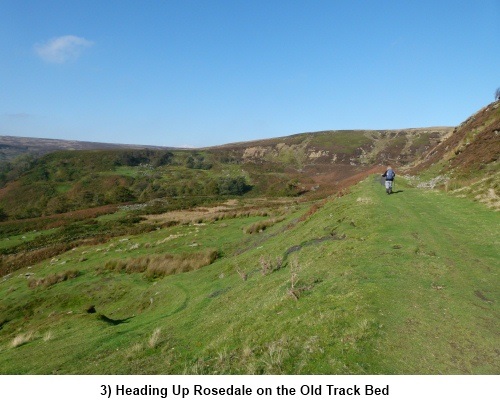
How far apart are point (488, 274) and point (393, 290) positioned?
12.4 feet

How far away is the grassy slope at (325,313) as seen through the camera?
6758 mm

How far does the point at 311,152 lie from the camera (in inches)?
5541

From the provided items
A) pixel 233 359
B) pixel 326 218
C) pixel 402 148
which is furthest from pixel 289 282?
pixel 402 148

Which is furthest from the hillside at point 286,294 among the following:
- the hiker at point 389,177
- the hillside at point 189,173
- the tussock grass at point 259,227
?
the hillside at point 189,173

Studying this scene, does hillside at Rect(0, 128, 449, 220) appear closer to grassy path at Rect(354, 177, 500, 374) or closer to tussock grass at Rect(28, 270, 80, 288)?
tussock grass at Rect(28, 270, 80, 288)

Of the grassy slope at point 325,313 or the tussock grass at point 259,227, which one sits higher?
the grassy slope at point 325,313

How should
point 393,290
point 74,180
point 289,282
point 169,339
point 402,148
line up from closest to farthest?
point 393,290, point 169,339, point 289,282, point 74,180, point 402,148

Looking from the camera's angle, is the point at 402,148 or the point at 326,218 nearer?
the point at 326,218

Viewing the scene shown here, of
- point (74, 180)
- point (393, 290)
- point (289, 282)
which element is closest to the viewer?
point (393, 290)

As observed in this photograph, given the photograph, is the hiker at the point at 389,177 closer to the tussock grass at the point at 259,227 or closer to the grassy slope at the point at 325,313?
the grassy slope at the point at 325,313

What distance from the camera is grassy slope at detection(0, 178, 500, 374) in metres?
6.76

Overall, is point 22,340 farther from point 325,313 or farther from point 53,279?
point 53,279

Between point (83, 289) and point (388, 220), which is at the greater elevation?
point (388, 220)

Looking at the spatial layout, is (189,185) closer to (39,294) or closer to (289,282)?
(39,294)
